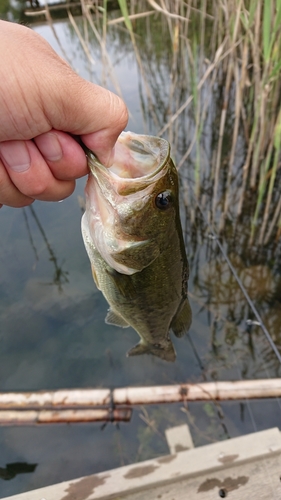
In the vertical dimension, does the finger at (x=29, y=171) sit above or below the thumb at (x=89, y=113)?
below

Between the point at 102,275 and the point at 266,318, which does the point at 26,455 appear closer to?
the point at 102,275

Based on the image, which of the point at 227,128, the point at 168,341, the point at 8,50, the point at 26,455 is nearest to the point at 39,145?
the point at 8,50

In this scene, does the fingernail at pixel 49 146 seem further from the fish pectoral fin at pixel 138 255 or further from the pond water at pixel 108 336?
the pond water at pixel 108 336

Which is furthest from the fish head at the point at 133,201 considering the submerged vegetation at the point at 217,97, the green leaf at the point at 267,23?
the green leaf at the point at 267,23

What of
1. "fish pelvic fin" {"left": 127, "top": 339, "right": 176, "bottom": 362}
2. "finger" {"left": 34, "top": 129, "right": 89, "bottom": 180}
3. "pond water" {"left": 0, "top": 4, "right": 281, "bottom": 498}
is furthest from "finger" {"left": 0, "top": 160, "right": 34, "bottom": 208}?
"pond water" {"left": 0, "top": 4, "right": 281, "bottom": 498}

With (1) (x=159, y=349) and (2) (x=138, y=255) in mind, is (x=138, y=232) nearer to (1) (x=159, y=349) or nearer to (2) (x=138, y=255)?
(2) (x=138, y=255)

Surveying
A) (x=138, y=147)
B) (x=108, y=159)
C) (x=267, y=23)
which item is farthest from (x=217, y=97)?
(x=108, y=159)
